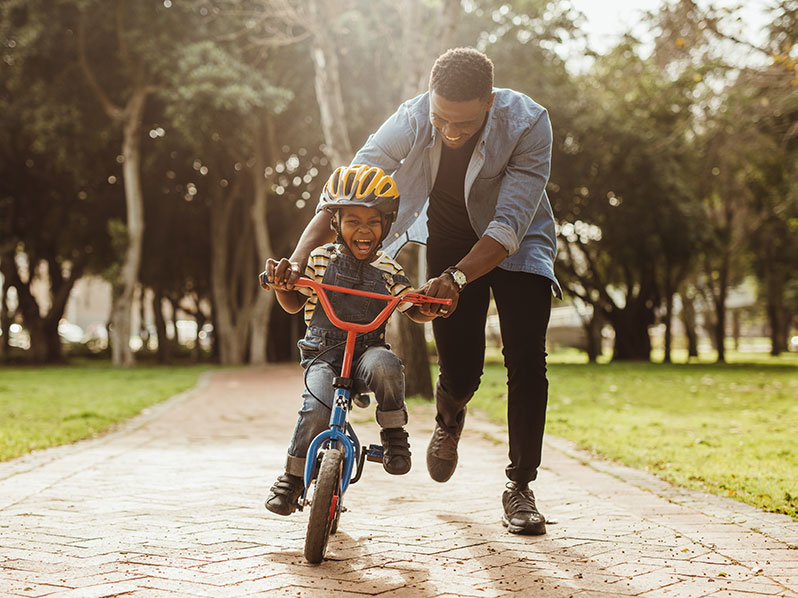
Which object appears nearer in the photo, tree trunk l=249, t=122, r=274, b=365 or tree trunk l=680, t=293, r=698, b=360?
tree trunk l=249, t=122, r=274, b=365

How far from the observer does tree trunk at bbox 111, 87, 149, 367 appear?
21.8m

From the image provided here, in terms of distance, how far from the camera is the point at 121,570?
3129mm

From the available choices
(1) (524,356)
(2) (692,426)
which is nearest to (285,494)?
(1) (524,356)

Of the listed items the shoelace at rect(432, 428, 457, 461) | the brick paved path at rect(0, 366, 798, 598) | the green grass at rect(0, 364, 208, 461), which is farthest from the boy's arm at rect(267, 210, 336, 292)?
the green grass at rect(0, 364, 208, 461)

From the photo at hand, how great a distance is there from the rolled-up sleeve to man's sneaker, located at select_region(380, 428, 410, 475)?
91cm

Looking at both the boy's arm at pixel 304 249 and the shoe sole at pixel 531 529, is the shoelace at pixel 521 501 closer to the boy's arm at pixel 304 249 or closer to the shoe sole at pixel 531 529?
the shoe sole at pixel 531 529

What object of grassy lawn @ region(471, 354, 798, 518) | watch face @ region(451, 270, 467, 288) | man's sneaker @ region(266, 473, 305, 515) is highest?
watch face @ region(451, 270, 467, 288)

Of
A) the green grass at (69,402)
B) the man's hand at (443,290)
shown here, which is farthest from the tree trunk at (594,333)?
the man's hand at (443,290)

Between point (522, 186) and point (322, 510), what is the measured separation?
165cm

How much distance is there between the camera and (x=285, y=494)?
3473mm

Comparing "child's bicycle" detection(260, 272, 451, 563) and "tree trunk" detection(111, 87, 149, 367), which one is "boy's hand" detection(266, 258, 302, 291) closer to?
"child's bicycle" detection(260, 272, 451, 563)

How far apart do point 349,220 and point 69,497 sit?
7.81ft

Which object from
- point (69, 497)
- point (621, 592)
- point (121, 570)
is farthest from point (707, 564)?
point (69, 497)

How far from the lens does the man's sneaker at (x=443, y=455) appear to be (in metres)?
4.41
